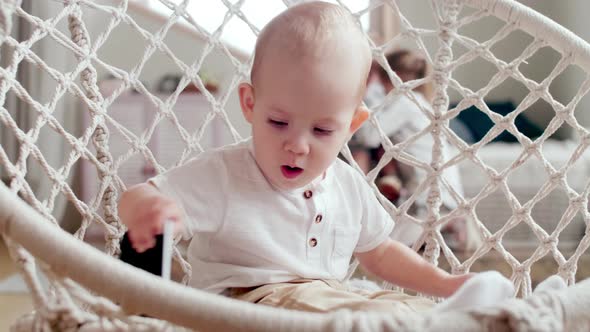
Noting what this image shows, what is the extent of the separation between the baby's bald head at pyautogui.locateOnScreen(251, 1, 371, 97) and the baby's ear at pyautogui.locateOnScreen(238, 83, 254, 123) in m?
0.01

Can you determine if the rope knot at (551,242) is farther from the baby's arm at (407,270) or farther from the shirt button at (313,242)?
the shirt button at (313,242)

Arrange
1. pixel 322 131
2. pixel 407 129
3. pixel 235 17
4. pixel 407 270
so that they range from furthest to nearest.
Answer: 1. pixel 235 17
2. pixel 407 129
3. pixel 407 270
4. pixel 322 131

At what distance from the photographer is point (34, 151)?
779 mm

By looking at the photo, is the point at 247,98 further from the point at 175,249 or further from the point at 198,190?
the point at 175,249

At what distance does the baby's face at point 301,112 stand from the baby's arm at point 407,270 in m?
0.18

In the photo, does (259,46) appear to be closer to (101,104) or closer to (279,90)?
(279,90)

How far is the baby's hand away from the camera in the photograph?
60 centimetres

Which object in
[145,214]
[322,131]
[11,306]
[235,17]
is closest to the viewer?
[145,214]

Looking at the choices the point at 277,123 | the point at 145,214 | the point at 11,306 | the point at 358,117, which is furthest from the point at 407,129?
the point at 145,214

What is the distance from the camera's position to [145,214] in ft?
2.01

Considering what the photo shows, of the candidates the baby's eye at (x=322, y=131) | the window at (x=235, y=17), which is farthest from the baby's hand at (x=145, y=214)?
the window at (x=235, y=17)

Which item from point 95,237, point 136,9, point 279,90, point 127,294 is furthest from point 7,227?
point 136,9

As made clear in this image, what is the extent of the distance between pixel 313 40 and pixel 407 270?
0.31 metres

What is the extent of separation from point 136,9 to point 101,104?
228 centimetres
